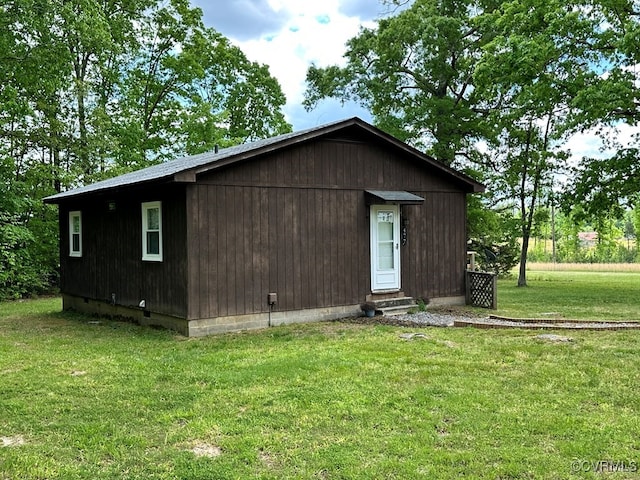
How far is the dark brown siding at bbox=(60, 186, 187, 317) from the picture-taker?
864 cm

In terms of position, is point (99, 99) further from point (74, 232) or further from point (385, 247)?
point (385, 247)

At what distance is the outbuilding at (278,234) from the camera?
28.1ft

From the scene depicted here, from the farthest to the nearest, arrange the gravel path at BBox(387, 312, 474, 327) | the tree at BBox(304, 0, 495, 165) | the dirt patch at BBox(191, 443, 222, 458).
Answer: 1. the tree at BBox(304, 0, 495, 165)
2. the gravel path at BBox(387, 312, 474, 327)
3. the dirt patch at BBox(191, 443, 222, 458)

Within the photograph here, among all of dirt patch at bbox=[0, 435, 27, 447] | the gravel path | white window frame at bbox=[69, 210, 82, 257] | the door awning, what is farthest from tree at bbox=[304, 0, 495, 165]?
dirt patch at bbox=[0, 435, 27, 447]

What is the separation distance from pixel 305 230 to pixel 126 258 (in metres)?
3.41

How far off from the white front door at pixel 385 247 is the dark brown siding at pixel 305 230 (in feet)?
0.53

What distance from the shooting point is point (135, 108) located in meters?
23.7

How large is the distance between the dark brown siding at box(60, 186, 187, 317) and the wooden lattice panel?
6075mm

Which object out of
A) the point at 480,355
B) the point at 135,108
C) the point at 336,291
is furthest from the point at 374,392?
the point at 135,108

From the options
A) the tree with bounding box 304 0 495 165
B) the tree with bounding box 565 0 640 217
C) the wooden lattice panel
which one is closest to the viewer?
the wooden lattice panel

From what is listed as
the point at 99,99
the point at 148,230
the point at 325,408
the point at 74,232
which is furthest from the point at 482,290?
the point at 99,99

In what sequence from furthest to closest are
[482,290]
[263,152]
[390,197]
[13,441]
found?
[482,290], [390,197], [263,152], [13,441]

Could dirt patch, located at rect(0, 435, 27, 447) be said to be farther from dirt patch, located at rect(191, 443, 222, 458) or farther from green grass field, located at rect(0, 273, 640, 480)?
dirt patch, located at rect(191, 443, 222, 458)

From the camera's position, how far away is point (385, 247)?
10.5 m
